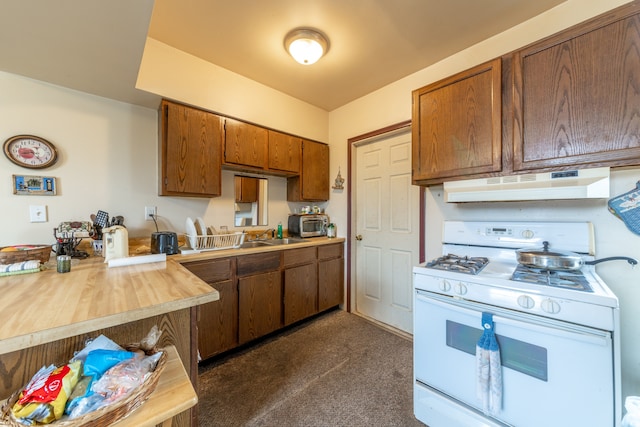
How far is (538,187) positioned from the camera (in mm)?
1371

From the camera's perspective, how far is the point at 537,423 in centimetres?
105

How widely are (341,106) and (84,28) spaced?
7.68ft

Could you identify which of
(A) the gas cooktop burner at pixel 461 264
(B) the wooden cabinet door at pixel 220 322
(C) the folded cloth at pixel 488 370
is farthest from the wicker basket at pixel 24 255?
(C) the folded cloth at pixel 488 370

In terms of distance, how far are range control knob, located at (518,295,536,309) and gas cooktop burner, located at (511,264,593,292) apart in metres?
0.09

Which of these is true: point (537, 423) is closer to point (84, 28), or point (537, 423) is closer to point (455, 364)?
point (455, 364)

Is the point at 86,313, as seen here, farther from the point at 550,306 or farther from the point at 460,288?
the point at 550,306

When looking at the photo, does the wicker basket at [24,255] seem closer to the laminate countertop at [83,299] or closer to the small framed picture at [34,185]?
the laminate countertop at [83,299]

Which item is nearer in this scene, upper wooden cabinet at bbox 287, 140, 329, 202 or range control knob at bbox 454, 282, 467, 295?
range control knob at bbox 454, 282, 467, 295

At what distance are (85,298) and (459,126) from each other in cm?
214

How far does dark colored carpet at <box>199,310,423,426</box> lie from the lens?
1.43 meters

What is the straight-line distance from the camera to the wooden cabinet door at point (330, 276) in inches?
105

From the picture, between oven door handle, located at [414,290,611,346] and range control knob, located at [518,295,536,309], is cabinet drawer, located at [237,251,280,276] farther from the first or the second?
range control knob, located at [518,295,536,309]

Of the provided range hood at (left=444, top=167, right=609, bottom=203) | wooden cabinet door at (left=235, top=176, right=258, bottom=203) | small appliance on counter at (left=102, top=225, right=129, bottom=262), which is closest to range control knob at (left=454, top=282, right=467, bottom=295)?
range hood at (left=444, top=167, right=609, bottom=203)

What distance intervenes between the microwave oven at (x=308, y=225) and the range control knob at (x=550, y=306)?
6.94 feet
